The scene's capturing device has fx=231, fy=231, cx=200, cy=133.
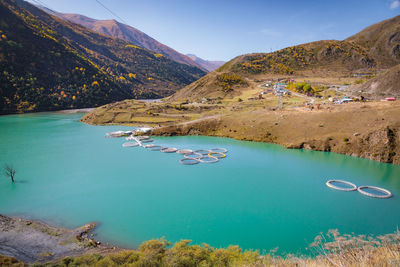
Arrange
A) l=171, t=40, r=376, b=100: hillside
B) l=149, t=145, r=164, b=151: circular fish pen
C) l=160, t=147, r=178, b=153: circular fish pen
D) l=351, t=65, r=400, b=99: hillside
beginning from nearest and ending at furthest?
l=160, t=147, r=178, b=153: circular fish pen → l=149, t=145, r=164, b=151: circular fish pen → l=351, t=65, r=400, b=99: hillside → l=171, t=40, r=376, b=100: hillside

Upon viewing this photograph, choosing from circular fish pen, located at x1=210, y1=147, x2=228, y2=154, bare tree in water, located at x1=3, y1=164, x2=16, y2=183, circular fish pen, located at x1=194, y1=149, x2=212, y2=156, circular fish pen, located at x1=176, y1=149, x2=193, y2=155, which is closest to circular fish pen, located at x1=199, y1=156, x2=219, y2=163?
circular fish pen, located at x1=194, y1=149, x2=212, y2=156

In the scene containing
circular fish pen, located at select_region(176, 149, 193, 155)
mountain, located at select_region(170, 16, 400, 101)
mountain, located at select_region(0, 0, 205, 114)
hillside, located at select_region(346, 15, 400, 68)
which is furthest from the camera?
hillside, located at select_region(346, 15, 400, 68)

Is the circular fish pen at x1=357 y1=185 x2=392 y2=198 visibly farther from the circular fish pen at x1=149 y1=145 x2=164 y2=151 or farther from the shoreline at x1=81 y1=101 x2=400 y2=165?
the circular fish pen at x1=149 y1=145 x2=164 y2=151

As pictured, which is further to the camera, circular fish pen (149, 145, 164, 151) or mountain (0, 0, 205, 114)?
mountain (0, 0, 205, 114)

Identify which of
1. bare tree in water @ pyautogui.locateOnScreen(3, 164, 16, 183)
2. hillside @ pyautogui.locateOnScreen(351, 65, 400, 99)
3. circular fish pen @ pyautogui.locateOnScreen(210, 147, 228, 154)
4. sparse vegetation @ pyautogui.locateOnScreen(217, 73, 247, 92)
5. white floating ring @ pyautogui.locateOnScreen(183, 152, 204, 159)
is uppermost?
sparse vegetation @ pyautogui.locateOnScreen(217, 73, 247, 92)

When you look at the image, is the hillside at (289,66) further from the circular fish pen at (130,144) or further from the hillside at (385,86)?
the circular fish pen at (130,144)

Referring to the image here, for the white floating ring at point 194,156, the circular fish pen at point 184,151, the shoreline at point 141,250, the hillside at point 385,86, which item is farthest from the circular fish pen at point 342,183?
the hillside at point 385,86

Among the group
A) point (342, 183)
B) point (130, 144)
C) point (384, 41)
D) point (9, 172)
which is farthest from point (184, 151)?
point (384, 41)

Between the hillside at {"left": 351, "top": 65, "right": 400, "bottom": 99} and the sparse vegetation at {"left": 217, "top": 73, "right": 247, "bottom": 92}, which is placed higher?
the sparse vegetation at {"left": 217, "top": 73, "right": 247, "bottom": 92}
